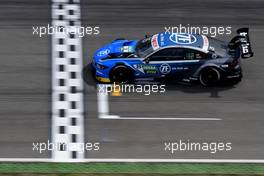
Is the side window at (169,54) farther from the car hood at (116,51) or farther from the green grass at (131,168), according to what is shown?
the green grass at (131,168)

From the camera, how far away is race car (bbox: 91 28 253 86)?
15.3 metres

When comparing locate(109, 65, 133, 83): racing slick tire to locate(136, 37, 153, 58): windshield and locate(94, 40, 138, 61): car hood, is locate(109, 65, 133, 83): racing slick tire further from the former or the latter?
locate(136, 37, 153, 58): windshield

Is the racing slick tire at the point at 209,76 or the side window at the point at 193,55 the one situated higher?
the side window at the point at 193,55

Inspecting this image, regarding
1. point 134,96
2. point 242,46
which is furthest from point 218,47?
point 134,96

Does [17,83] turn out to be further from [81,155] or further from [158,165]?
[158,165]

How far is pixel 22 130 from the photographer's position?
1373 cm

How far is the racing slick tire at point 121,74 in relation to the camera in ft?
50.4

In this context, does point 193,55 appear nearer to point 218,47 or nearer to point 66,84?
point 218,47

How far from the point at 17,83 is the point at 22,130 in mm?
2228

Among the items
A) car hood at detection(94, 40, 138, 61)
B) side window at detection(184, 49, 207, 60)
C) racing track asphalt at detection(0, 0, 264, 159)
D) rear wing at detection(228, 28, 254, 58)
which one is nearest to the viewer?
racing track asphalt at detection(0, 0, 264, 159)

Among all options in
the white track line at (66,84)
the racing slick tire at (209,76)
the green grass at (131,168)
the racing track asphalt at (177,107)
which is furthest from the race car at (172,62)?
the green grass at (131,168)

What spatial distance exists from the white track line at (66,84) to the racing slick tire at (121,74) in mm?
897

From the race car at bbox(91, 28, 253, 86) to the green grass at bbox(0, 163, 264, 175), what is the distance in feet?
11.5

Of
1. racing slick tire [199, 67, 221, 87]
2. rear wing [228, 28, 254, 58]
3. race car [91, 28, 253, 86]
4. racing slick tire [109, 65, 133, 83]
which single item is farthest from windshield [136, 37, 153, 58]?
rear wing [228, 28, 254, 58]
